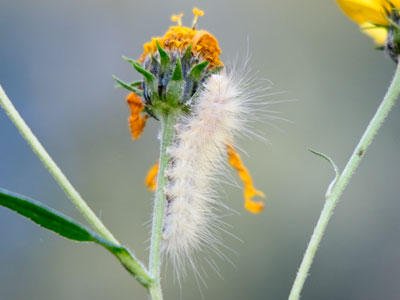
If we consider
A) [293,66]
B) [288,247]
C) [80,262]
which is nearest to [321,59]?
[293,66]

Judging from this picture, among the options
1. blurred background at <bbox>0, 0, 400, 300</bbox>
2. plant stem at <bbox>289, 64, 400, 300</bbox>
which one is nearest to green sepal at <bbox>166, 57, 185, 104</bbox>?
plant stem at <bbox>289, 64, 400, 300</bbox>

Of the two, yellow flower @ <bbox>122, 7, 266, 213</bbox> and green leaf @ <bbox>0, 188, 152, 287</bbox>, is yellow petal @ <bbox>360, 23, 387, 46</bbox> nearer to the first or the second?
yellow flower @ <bbox>122, 7, 266, 213</bbox>

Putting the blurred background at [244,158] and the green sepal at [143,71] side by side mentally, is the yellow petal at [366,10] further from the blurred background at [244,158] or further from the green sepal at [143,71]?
the blurred background at [244,158]

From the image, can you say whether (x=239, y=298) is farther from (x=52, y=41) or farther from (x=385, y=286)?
(x=52, y=41)

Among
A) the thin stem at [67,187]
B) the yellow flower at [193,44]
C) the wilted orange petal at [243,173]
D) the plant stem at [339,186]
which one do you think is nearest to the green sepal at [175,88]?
the yellow flower at [193,44]

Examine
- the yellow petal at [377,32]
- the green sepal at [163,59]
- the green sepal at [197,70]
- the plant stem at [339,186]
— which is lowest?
the plant stem at [339,186]

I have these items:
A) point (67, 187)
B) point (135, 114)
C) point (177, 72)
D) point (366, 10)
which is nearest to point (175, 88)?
point (177, 72)
